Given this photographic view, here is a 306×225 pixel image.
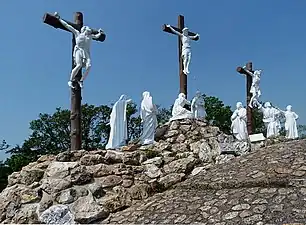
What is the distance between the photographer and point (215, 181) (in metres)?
6.97

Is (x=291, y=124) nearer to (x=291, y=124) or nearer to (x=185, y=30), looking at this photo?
(x=291, y=124)

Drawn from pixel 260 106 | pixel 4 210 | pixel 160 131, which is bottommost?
pixel 4 210

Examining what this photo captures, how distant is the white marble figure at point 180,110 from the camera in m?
10.7

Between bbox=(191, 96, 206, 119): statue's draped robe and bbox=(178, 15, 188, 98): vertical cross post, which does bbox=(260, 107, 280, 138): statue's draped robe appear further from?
bbox=(178, 15, 188, 98): vertical cross post

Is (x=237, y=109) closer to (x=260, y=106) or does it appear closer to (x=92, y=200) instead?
(x=260, y=106)

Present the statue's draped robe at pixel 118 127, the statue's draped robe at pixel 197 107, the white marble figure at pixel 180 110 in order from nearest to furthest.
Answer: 1. the statue's draped robe at pixel 118 127
2. the white marble figure at pixel 180 110
3. the statue's draped robe at pixel 197 107

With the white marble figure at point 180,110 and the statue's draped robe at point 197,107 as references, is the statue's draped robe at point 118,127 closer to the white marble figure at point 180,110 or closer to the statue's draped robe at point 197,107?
the white marble figure at point 180,110

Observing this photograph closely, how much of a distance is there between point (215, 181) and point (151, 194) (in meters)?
1.21

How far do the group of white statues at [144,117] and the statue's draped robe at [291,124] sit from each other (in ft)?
12.4

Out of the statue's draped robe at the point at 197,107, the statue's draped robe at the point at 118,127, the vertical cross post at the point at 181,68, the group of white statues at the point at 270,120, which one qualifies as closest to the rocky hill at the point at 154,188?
the statue's draped robe at the point at 118,127

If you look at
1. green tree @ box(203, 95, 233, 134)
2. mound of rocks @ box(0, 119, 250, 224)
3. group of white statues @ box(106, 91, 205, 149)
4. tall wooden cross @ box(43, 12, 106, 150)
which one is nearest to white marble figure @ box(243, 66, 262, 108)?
group of white statues @ box(106, 91, 205, 149)

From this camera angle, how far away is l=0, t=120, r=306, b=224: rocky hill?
581 centimetres

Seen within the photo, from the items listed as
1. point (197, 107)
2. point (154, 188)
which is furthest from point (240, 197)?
point (197, 107)

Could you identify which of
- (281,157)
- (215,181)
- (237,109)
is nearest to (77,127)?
(215,181)
